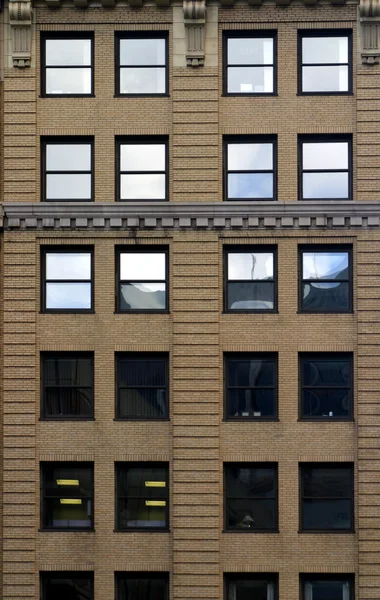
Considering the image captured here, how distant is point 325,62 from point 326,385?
29.4ft

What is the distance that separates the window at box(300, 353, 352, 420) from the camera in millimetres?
26641

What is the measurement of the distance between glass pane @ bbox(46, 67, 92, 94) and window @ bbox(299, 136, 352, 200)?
6.18 meters

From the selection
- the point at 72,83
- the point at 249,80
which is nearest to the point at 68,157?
the point at 72,83

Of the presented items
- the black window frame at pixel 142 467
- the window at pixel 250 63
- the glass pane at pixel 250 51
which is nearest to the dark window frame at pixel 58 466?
the black window frame at pixel 142 467

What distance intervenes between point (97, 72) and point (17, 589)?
14.2 m

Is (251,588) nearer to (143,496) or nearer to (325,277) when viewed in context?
(143,496)

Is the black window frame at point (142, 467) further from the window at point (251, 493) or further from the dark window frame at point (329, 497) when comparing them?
the dark window frame at point (329, 497)

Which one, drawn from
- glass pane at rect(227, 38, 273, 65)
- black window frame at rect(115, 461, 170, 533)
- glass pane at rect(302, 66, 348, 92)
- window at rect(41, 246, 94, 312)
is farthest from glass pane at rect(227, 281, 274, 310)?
glass pane at rect(227, 38, 273, 65)

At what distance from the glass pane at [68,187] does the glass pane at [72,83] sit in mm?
2387

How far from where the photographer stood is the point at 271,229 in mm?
26859

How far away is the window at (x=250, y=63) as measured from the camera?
27391 millimetres

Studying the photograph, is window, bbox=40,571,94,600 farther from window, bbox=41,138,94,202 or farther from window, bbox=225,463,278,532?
window, bbox=41,138,94,202

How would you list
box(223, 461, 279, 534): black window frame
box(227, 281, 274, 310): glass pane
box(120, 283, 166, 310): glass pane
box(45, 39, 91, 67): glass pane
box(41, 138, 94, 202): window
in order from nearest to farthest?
box(223, 461, 279, 534): black window frame < box(227, 281, 274, 310): glass pane < box(120, 283, 166, 310): glass pane < box(41, 138, 94, 202): window < box(45, 39, 91, 67): glass pane

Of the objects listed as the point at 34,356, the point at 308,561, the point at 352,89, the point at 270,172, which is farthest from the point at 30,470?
the point at 352,89
